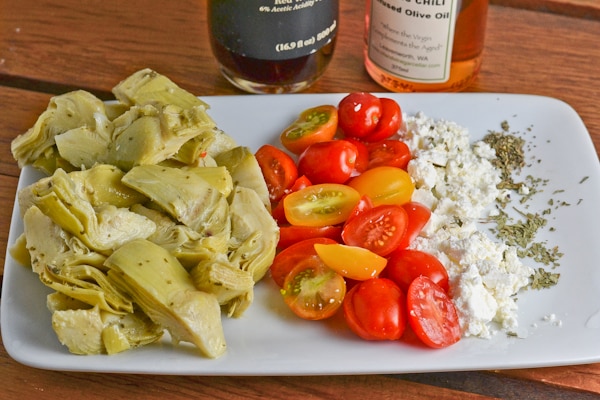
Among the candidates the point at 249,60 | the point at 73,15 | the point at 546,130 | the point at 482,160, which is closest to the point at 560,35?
the point at 546,130

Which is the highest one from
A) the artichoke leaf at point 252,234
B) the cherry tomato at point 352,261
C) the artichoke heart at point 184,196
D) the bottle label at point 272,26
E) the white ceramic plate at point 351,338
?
the bottle label at point 272,26

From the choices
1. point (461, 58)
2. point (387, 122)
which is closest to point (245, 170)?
point (387, 122)

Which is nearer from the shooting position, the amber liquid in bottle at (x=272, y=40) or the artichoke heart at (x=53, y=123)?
the artichoke heart at (x=53, y=123)

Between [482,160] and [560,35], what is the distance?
2.03 feet

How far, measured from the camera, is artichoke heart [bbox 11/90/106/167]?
1458 mm

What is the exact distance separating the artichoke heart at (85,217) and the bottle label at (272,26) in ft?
1.74

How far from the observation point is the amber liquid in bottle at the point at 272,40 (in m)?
1.66

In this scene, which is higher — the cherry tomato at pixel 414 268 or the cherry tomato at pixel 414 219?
the cherry tomato at pixel 414 219

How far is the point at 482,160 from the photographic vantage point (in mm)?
1566

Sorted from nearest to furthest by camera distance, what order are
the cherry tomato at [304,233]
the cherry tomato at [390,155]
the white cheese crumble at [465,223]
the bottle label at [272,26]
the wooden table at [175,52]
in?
the white cheese crumble at [465,223]
the cherry tomato at [304,233]
the cherry tomato at [390,155]
the bottle label at [272,26]
the wooden table at [175,52]

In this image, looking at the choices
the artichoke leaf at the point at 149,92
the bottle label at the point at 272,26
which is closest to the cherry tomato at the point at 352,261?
the artichoke leaf at the point at 149,92

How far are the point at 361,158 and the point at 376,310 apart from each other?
1.28 feet

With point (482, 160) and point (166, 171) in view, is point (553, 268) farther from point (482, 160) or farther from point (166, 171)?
point (166, 171)

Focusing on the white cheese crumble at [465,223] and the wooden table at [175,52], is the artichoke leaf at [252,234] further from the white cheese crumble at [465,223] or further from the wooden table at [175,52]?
the wooden table at [175,52]
